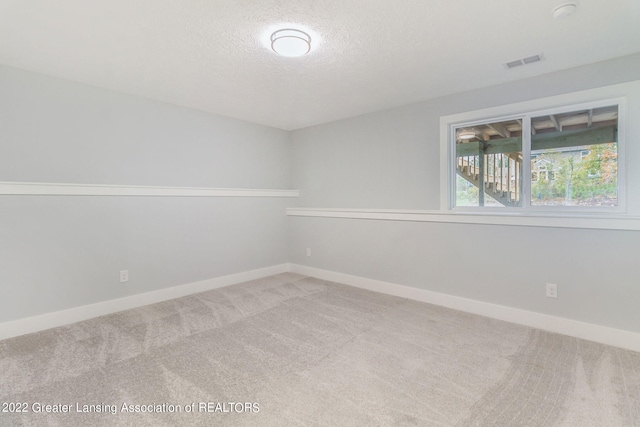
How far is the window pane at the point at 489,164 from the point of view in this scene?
297 centimetres

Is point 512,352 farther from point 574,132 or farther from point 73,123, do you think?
point 73,123

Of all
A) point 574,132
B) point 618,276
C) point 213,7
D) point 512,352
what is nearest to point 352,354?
point 512,352

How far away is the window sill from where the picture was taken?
239 cm

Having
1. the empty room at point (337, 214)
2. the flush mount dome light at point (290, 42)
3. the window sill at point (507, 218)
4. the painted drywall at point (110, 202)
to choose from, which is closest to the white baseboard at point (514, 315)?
the empty room at point (337, 214)

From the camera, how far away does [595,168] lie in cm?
258

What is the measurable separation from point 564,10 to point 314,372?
275cm

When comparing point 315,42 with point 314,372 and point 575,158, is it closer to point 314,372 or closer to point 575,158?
point 314,372

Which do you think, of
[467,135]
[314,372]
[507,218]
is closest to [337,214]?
[467,135]

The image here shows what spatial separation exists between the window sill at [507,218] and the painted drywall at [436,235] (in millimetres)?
58

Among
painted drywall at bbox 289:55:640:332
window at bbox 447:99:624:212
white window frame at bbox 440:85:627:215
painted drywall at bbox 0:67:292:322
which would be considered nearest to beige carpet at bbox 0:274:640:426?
painted drywall at bbox 289:55:640:332

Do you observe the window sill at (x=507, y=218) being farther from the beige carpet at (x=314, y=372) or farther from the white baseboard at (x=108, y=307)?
the white baseboard at (x=108, y=307)

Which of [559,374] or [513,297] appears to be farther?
[513,297]

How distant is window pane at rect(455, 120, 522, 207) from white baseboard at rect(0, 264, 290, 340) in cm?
307

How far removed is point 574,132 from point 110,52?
13.0 ft
